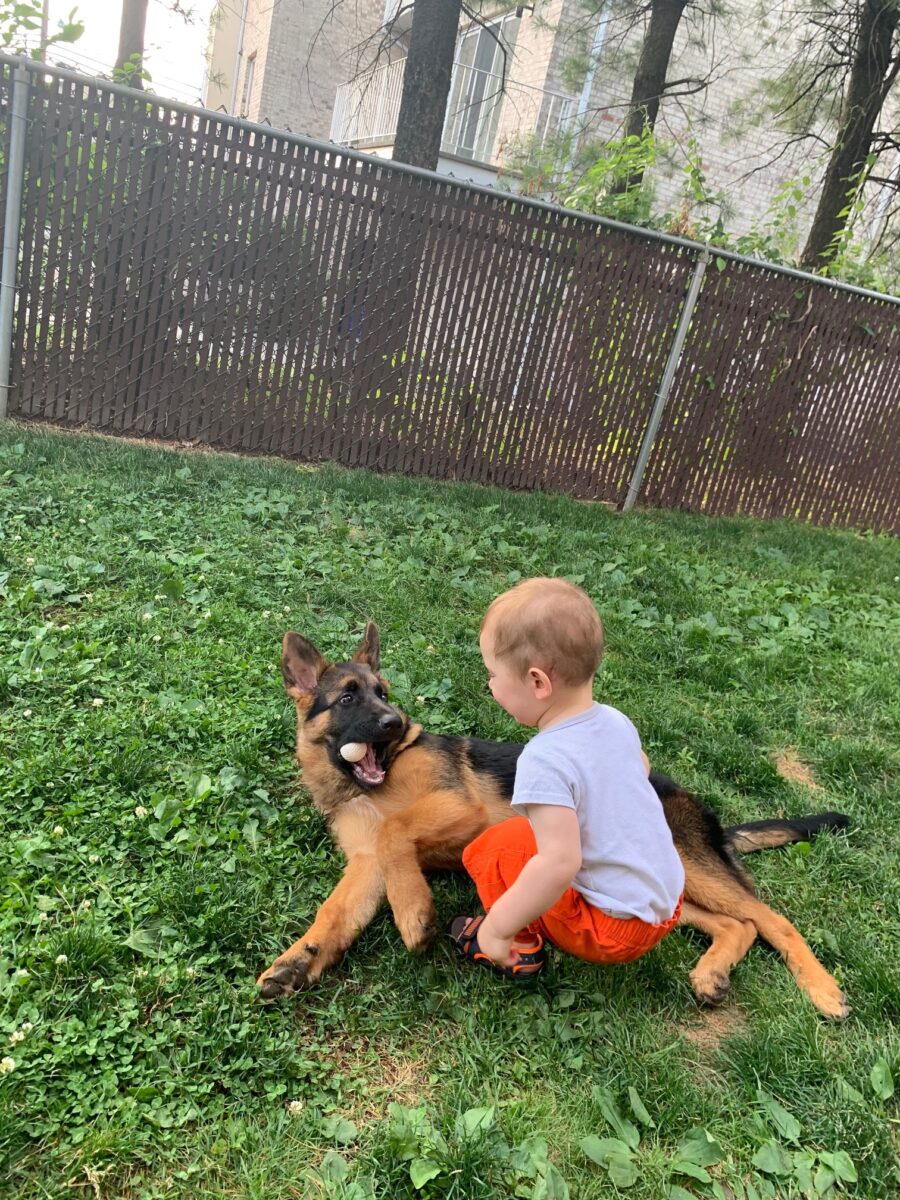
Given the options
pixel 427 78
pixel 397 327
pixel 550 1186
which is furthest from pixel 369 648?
pixel 427 78

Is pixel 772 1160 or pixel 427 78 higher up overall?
pixel 427 78

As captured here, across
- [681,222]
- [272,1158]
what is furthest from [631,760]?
[681,222]

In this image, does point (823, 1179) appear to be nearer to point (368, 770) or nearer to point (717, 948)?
point (717, 948)

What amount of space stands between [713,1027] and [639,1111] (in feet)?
1.63

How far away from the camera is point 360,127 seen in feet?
69.2

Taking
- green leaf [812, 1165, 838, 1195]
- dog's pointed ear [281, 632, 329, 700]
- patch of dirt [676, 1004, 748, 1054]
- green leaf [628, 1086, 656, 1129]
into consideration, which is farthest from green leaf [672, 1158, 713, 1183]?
dog's pointed ear [281, 632, 329, 700]

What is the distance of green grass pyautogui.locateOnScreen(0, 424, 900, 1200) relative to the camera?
74.6 inches

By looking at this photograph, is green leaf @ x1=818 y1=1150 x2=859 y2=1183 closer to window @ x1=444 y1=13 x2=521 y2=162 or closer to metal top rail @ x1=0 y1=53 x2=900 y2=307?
metal top rail @ x1=0 y1=53 x2=900 y2=307

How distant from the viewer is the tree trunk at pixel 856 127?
11102mm

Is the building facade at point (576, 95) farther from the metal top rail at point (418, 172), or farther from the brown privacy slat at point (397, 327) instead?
the brown privacy slat at point (397, 327)

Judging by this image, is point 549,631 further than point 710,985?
No

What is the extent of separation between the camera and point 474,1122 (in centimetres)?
194

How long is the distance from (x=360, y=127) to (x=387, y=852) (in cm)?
2309

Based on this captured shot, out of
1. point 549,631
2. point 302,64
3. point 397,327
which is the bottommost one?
point 549,631
